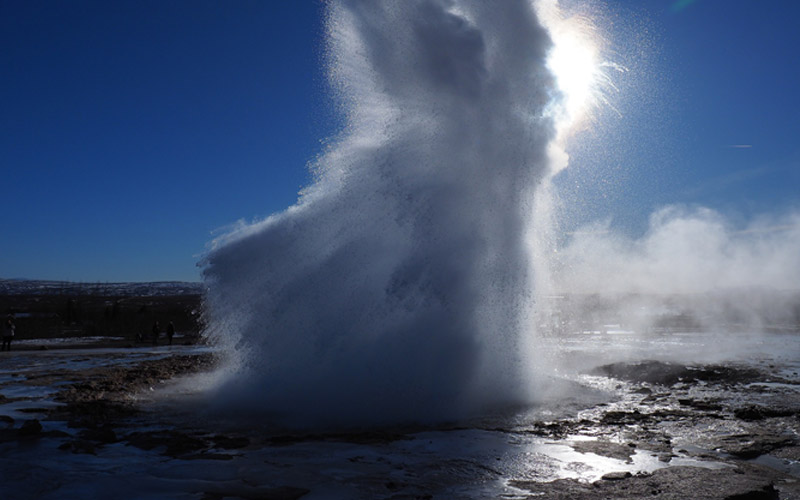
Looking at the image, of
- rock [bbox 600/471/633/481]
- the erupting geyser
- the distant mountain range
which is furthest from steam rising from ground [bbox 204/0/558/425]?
the distant mountain range

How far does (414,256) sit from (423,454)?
13.2 ft

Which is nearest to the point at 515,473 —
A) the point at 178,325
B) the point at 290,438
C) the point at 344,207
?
the point at 290,438

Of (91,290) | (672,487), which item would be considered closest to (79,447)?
(672,487)

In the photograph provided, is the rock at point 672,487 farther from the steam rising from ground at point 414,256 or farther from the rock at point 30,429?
the rock at point 30,429

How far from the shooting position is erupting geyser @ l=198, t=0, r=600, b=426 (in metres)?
8.70

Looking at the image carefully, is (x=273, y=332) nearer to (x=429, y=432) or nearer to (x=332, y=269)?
(x=332, y=269)

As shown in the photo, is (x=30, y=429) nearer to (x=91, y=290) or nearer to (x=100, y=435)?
(x=100, y=435)


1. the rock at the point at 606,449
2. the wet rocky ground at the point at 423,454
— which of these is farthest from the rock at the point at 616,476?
the rock at the point at 606,449

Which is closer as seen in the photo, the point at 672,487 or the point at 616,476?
the point at 672,487

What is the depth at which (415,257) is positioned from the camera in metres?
9.28

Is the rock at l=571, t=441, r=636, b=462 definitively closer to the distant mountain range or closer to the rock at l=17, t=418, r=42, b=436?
the rock at l=17, t=418, r=42, b=436

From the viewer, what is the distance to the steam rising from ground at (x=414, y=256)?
8.70m

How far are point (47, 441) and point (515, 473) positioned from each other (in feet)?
17.7

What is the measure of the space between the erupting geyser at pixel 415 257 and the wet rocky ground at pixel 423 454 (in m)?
1.32
